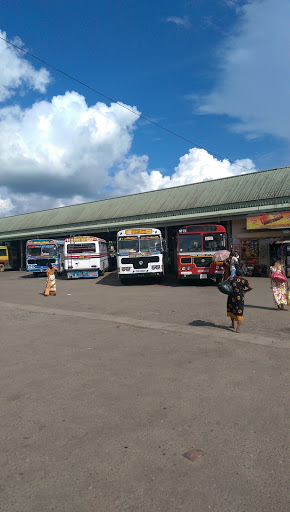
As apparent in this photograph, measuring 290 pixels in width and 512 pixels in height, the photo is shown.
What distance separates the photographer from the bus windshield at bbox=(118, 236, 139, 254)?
18.2 metres

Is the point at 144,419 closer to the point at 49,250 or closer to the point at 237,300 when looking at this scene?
the point at 237,300

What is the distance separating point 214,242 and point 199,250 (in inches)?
32.2

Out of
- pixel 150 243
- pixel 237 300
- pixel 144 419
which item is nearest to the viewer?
pixel 144 419

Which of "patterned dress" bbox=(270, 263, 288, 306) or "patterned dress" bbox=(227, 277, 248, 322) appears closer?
"patterned dress" bbox=(227, 277, 248, 322)

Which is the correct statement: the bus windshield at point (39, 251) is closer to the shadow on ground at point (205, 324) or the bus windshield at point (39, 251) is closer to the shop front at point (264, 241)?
the shop front at point (264, 241)

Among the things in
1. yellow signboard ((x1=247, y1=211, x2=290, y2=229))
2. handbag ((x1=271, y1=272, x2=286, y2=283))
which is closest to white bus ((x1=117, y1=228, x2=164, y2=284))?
yellow signboard ((x1=247, y1=211, x2=290, y2=229))

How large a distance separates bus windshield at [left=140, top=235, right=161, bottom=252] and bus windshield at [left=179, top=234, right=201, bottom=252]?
1.51 meters

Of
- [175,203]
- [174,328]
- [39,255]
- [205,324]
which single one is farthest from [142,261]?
[175,203]

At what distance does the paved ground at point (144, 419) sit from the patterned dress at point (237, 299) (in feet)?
1.43

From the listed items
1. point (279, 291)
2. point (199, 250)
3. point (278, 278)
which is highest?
point (199, 250)

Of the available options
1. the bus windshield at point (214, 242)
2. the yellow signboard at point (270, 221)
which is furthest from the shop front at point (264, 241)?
the bus windshield at point (214, 242)

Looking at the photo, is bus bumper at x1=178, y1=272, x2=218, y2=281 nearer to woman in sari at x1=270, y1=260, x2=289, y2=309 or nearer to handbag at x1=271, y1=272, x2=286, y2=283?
woman in sari at x1=270, y1=260, x2=289, y2=309

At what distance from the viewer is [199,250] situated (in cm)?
1688

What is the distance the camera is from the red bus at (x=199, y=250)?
16.8m
